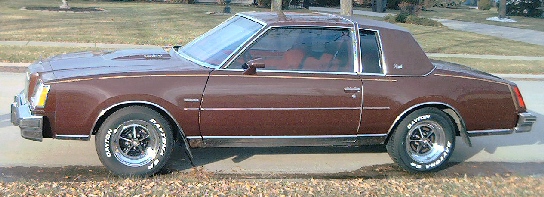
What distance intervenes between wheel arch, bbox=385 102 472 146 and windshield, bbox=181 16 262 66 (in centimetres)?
164

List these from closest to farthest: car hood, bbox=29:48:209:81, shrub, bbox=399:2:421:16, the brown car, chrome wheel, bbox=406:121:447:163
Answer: the brown car
car hood, bbox=29:48:209:81
chrome wheel, bbox=406:121:447:163
shrub, bbox=399:2:421:16

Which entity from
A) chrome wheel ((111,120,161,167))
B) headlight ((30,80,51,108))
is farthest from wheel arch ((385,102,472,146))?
headlight ((30,80,51,108))

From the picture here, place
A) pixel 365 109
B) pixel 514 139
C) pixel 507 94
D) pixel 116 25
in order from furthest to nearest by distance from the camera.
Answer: pixel 116 25, pixel 514 139, pixel 507 94, pixel 365 109

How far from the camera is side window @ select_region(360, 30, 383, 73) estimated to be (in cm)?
634

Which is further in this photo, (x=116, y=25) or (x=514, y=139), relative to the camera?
(x=116, y=25)

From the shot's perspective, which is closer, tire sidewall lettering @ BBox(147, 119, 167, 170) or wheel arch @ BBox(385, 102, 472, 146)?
tire sidewall lettering @ BBox(147, 119, 167, 170)

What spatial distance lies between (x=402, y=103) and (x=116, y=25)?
52.7ft

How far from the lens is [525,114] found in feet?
22.2

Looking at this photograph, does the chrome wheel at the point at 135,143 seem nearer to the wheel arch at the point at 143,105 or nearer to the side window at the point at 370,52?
the wheel arch at the point at 143,105

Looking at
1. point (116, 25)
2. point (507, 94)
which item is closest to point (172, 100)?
point (507, 94)

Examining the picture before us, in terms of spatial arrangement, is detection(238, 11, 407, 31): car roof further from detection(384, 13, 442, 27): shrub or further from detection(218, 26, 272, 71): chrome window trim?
detection(384, 13, 442, 27): shrub

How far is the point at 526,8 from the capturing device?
44.0m

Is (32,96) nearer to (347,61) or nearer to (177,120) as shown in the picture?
(177,120)

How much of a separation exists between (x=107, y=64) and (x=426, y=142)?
10.6ft
